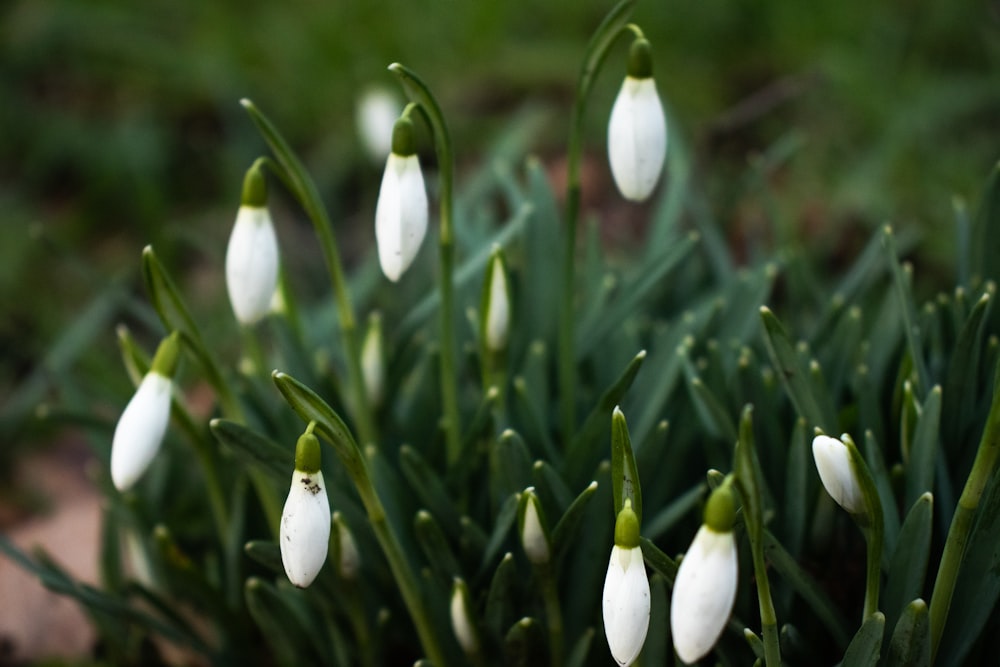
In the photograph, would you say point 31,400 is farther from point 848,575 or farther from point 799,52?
point 799,52

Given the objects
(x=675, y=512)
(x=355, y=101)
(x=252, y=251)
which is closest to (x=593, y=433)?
(x=675, y=512)

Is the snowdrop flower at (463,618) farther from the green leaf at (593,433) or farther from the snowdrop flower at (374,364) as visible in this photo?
the snowdrop flower at (374,364)

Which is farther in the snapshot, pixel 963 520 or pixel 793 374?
pixel 793 374

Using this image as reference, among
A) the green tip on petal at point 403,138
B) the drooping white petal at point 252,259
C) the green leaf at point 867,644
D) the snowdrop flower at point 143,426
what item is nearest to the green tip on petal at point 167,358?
the snowdrop flower at point 143,426

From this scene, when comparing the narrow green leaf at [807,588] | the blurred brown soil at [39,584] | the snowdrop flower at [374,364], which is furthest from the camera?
the blurred brown soil at [39,584]

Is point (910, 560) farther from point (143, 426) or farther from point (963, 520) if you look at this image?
point (143, 426)
